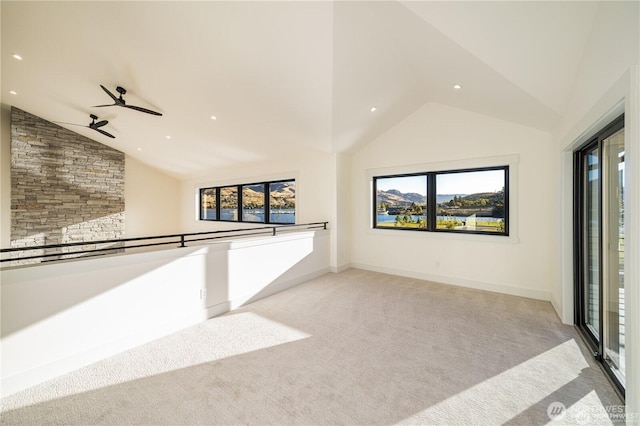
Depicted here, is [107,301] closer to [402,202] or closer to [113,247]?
[113,247]

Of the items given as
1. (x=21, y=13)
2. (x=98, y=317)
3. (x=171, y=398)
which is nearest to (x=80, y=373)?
(x=98, y=317)

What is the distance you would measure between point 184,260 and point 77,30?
10.3ft

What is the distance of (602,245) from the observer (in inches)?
89.0

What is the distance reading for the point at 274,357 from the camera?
2.35 metres

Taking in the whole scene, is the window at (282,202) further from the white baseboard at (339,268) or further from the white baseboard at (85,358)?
the white baseboard at (85,358)

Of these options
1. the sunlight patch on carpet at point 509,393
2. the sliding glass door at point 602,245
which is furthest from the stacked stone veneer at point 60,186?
the sliding glass door at point 602,245

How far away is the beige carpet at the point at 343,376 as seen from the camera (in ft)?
5.58

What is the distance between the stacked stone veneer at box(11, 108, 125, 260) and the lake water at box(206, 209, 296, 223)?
275 cm

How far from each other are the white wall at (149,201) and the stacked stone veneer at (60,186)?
0.23m

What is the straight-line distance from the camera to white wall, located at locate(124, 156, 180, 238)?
7883 millimetres

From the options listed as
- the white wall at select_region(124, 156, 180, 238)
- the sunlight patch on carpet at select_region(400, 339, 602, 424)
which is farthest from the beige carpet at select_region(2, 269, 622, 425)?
the white wall at select_region(124, 156, 180, 238)

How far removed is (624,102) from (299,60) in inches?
114

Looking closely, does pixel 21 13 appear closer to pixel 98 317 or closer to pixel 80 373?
pixel 98 317

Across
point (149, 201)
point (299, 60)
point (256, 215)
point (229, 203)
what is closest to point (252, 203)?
point (256, 215)
